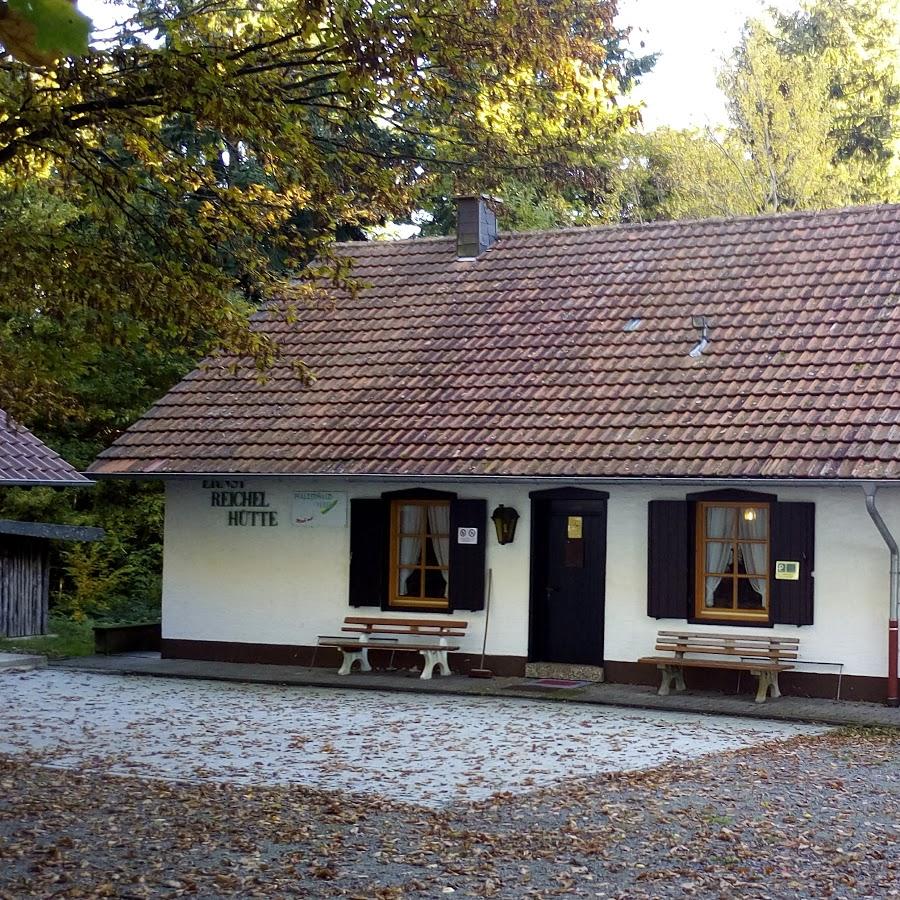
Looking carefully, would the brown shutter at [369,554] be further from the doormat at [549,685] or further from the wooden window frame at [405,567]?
the doormat at [549,685]

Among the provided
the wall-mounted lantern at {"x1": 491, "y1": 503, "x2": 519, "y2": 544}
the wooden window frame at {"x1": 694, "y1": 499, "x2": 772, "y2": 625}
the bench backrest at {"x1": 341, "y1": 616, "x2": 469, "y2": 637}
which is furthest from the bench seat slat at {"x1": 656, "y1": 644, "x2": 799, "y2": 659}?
the bench backrest at {"x1": 341, "y1": 616, "x2": 469, "y2": 637}

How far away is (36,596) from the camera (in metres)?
22.5

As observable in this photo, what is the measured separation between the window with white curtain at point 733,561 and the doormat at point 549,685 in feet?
5.18

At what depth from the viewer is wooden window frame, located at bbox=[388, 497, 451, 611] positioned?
1750 cm

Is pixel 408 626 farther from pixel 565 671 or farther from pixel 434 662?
pixel 565 671

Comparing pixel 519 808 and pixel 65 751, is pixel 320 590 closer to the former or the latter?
pixel 65 751

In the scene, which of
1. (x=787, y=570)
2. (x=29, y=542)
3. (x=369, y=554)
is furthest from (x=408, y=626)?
(x=29, y=542)

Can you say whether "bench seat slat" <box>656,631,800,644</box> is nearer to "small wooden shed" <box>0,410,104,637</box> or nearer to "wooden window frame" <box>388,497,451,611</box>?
"wooden window frame" <box>388,497,451,611</box>

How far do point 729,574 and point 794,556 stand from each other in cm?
90

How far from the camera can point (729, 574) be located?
52.7ft

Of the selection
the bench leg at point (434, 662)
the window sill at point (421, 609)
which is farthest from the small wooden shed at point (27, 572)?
the bench leg at point (434, 662)

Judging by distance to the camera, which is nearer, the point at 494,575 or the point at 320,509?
the point at 494,575

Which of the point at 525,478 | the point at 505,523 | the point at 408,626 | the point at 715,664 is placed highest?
the point at 525,478

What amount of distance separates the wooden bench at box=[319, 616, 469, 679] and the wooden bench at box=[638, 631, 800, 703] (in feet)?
8.14
